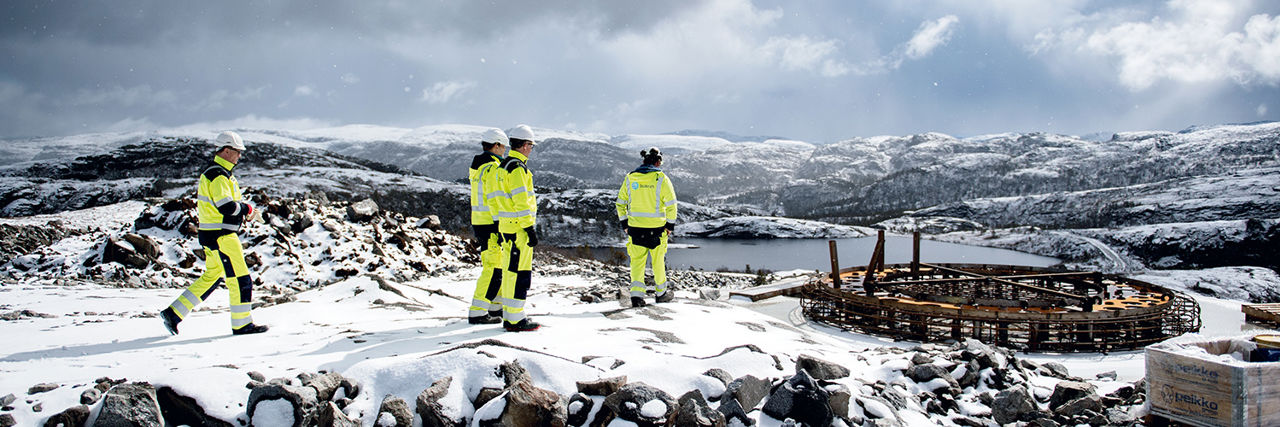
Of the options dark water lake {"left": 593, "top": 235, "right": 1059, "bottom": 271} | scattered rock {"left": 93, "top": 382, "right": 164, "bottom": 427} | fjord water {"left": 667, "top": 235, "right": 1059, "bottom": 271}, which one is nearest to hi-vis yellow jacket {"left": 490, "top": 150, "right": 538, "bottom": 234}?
scattered rock {"left": 93, "top": 382, "right": 164, "bottom": 427}

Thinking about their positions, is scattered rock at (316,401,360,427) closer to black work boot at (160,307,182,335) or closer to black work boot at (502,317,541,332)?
black work boot at (502,317,541,332)

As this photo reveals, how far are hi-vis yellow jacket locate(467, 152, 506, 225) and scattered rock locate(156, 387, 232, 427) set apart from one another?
3.60 m

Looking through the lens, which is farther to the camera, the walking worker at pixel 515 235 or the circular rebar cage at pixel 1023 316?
the circular rebar cage at pixel 1023 316

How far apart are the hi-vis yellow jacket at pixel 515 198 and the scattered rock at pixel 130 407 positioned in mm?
3545

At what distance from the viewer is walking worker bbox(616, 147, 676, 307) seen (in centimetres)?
935

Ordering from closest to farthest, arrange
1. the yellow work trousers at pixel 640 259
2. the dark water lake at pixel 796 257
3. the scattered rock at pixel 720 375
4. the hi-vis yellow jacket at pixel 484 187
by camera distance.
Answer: the scattered rock at pixel 720 375 → the hi-vis yellow jacket at pixel 484 187 → the yellow work trousers at pixel 640 259 → the dark water lake at pixel 796 257

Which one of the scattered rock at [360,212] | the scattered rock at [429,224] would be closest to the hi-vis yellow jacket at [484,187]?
the scattered rock at [360,212]

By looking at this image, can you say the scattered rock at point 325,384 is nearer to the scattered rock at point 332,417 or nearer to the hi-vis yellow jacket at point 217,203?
the scattered rock at point 332,417

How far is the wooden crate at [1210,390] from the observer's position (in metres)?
4.85

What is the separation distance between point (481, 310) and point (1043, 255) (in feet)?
381

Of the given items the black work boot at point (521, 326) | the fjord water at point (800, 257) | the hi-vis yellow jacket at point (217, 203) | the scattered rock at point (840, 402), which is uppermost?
the hi-vis yellow jacket at point (217, 203)

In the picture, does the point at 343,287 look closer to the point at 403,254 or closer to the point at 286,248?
the point at 286,248

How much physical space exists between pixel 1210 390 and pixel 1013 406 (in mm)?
1464

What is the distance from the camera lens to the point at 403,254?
56.7 ft
